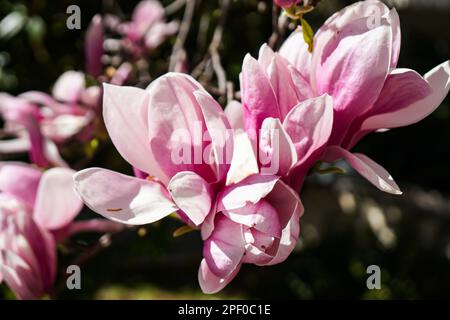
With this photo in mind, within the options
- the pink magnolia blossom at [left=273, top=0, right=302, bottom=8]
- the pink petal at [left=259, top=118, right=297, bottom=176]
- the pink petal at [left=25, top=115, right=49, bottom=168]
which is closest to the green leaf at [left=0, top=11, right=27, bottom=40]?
the pink petal at [left=25, top=115, right=49, bottom=168]

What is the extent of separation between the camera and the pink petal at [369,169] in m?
0.57

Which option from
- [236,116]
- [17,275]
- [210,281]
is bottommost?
[17,275]

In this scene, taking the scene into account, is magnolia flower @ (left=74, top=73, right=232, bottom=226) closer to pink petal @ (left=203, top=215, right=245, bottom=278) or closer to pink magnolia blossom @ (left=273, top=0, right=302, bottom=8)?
pink petal @ (left=203, top=215, right=245, bottom=278)

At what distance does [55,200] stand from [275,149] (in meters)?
0.39

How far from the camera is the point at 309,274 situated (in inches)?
121

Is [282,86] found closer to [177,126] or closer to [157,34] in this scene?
[177,126]

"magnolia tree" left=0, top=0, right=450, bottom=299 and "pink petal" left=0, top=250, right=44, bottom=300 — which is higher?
"magnolia tree" left=0, top=0, right=450, bottom=299

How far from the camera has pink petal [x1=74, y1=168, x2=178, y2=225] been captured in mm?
578

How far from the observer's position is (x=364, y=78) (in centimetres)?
57

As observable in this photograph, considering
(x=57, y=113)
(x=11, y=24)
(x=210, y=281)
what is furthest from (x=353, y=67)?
(x=11, y=24)

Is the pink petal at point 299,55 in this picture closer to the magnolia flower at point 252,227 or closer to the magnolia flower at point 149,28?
the magnolia flower at point 252,227

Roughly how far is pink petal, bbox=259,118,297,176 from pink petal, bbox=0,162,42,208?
40 centimetres

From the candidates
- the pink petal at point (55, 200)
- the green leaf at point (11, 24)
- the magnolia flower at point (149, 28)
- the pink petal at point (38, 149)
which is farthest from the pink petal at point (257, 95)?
the green leaf at point (11, 24)

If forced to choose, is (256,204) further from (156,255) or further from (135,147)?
(156,255)
